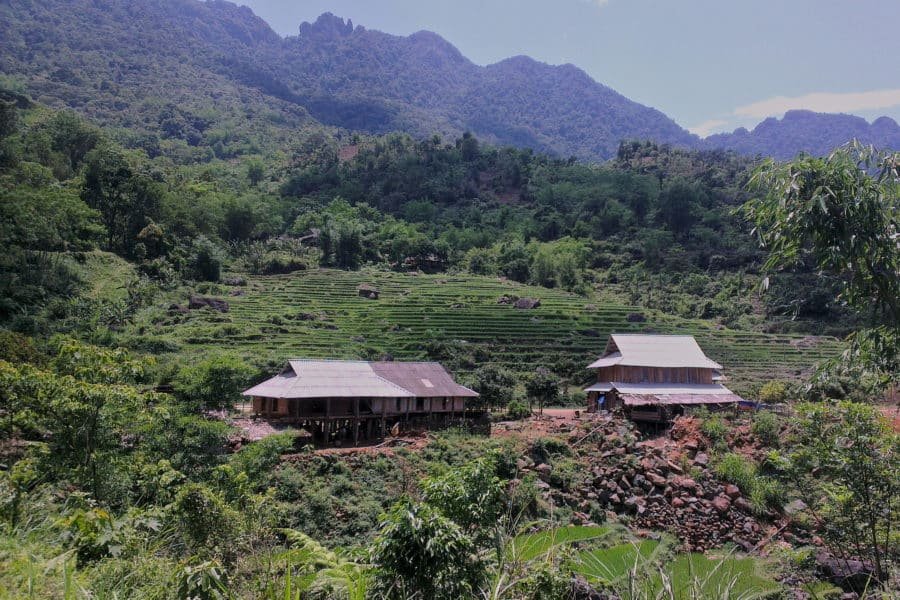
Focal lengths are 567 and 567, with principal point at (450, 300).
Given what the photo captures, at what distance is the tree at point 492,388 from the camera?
102 feet

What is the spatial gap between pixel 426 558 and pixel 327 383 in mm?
20487

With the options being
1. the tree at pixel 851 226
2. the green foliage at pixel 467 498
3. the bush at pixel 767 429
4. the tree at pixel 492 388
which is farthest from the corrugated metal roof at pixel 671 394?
the tree at pixel 851 226

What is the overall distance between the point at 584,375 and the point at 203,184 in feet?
196

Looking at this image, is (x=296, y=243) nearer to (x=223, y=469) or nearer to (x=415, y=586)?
(x=223, y=469)

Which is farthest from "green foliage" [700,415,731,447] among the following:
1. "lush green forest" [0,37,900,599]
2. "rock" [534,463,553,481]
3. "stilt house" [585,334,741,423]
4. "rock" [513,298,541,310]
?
"rock" [513,298,541,310]

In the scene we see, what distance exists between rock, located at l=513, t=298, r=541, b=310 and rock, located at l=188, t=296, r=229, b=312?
26091 mm

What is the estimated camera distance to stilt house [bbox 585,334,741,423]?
1099 inches

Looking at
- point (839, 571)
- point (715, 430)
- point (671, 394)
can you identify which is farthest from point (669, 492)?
point (671, 394)

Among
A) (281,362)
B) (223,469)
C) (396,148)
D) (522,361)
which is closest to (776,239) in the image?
(223,469)

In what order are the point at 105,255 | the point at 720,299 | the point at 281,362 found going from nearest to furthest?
the point at 281,362 → the point at 105,255 → the point at 720,299

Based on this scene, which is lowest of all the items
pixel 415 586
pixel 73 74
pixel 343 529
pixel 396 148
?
pixel 343 529

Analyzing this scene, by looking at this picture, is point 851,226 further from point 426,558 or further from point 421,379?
point 421,379

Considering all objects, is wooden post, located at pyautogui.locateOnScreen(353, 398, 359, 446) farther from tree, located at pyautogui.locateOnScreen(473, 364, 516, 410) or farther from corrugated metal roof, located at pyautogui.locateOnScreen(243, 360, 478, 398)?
tree, located at pyautogui.locateOnScreen(473, 364, 516, 410)

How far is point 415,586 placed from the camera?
5.38 meters
